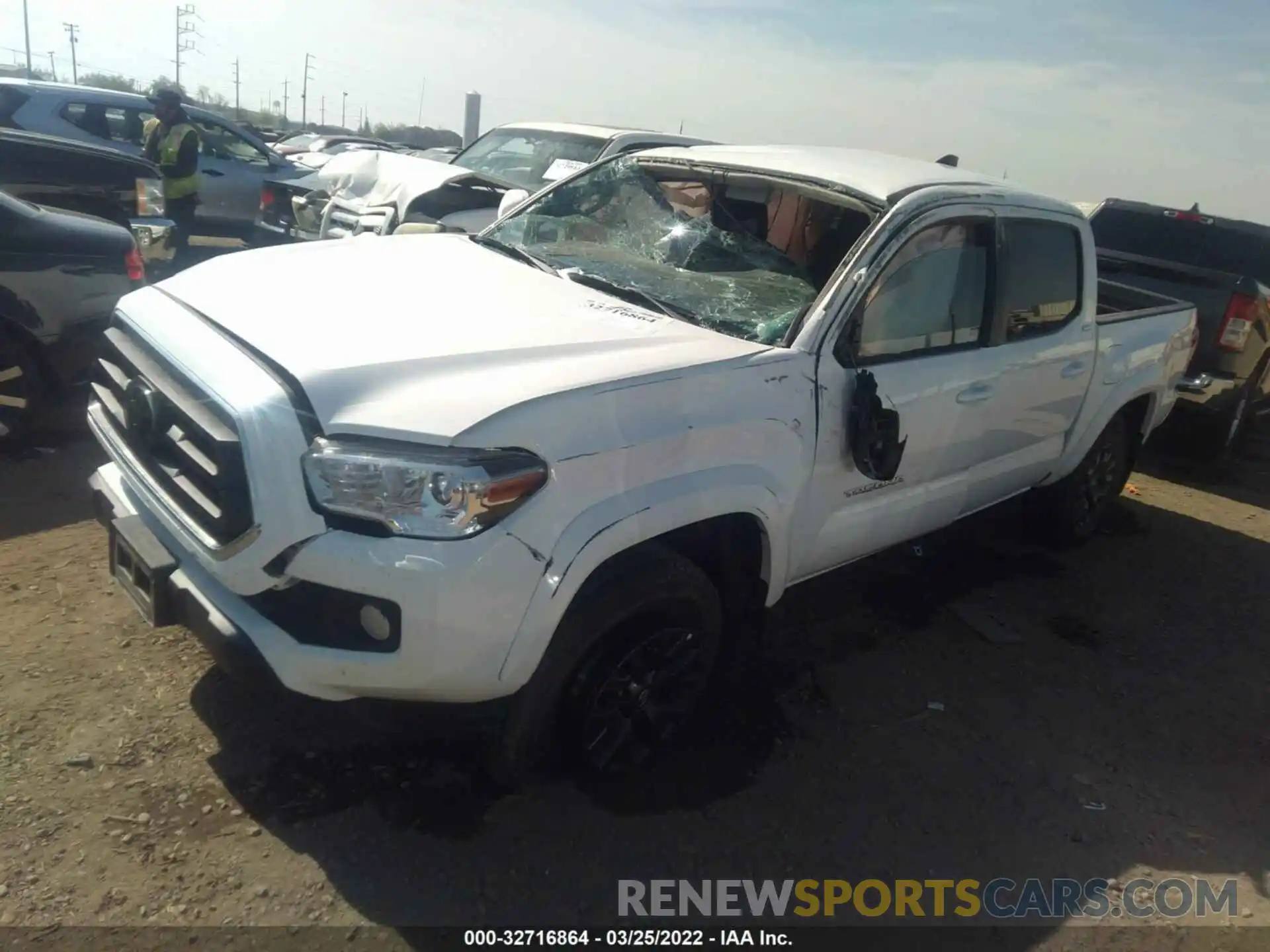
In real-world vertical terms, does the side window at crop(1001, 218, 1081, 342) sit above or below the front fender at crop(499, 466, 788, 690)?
above

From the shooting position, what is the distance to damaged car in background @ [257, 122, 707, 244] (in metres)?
7.41

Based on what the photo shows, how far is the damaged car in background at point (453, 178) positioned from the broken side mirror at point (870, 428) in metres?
4.25

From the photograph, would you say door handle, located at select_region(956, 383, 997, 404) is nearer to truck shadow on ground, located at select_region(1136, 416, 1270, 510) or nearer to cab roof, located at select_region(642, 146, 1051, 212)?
cab roof, located at select_region(642, 146, 1051, 212)

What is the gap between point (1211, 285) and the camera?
7.16 meters

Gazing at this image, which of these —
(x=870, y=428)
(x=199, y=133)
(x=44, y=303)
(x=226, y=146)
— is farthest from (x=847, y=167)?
(x=226, y=146)

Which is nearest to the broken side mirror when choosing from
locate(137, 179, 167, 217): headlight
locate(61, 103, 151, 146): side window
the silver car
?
locate(137, 179, 167, 217): headlight

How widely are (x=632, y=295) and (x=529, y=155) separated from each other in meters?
5.51

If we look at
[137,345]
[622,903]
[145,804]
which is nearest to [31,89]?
[137,345]

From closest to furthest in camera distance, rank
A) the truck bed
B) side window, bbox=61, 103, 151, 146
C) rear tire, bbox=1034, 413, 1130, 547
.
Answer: rear tire, bbox=1034, 413, 1130, 547 < the truck bed < side window, bbox=61, 103, 151, 146

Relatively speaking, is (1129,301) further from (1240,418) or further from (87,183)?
(87,183)

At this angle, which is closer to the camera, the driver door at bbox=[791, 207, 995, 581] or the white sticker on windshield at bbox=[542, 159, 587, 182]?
the driver door at bbox=[791, 207, 995, 581]

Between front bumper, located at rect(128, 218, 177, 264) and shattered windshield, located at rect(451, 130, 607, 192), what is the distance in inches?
111

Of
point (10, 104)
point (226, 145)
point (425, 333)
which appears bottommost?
point (226, 145)

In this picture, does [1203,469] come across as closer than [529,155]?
Yes
